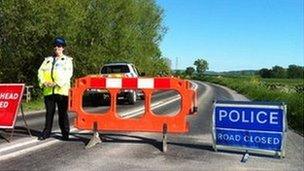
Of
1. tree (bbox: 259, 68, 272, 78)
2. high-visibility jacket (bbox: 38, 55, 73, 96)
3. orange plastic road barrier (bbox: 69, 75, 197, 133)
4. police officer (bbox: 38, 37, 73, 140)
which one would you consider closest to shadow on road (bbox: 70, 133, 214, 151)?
orange plastic road barrier (bbox: 69, 75, 197, 133)

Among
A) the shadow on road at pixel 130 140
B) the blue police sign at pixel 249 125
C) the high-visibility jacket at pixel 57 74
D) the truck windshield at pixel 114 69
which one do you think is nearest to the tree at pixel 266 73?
the truck windshield at pixel 114 69

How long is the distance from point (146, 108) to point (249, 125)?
2.08 metres

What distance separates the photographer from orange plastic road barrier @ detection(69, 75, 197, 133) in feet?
37.3

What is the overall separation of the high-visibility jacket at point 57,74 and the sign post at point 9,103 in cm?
77

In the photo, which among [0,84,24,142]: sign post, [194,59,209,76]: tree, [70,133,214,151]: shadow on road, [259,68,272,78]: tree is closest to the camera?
[70,133,214,151]: shadow on road

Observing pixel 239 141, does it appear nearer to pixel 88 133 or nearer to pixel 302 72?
pixel 88 133

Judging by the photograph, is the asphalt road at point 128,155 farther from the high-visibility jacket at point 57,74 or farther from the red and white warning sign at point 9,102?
the high-visibility jacket at point 57,74

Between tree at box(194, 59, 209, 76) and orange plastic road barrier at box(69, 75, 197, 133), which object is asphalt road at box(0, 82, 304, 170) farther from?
tree at box(194, 59, 209, 76)

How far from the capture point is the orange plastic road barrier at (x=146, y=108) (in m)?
11.4

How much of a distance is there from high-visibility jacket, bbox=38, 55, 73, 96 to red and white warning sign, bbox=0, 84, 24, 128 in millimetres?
773

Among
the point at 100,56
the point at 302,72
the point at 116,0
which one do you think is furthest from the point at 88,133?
the point at 302,72

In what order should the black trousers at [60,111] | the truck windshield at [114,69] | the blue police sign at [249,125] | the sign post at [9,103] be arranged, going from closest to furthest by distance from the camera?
the blue police sign at [249,125], the black trousers at [60,111], the sign post at [9,103], the truck windshield at [114,69]

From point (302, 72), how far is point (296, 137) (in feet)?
436

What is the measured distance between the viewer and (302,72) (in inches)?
5664
